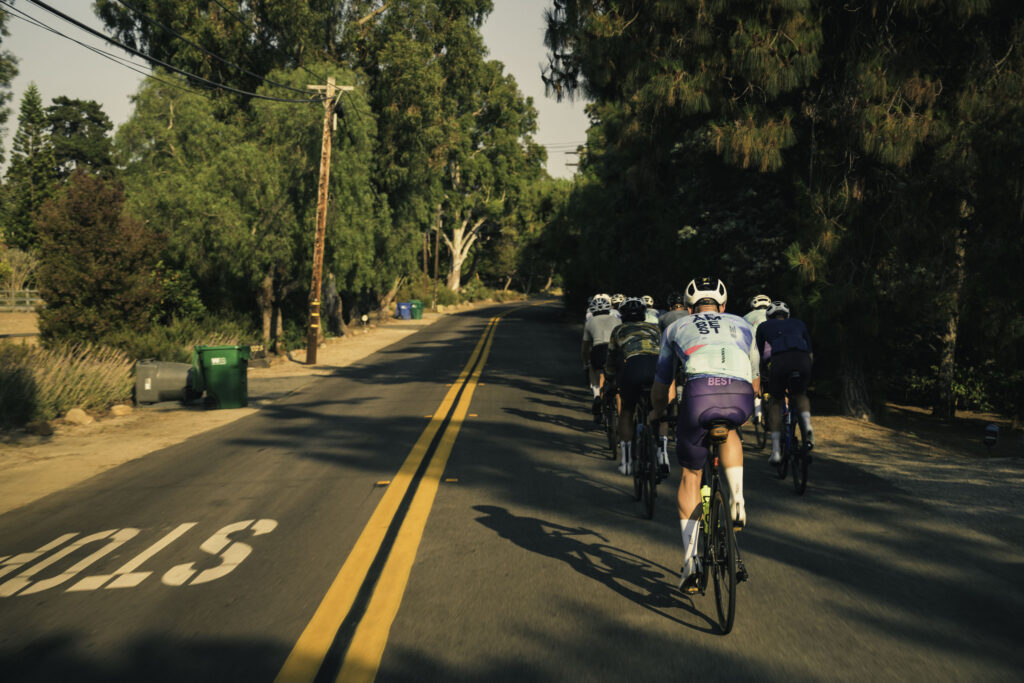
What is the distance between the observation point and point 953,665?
426 cm

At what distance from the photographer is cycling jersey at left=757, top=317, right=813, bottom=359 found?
8922 mm

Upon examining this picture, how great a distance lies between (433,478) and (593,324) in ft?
9.55

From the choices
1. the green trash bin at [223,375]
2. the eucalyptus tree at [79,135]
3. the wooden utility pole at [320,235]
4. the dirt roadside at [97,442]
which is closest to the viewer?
the dirt roadside at [97,442]

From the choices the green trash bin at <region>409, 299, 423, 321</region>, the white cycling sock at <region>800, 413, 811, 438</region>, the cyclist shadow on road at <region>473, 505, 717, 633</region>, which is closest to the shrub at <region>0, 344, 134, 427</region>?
the cyclist shadow on road at <region>473, 505, 717, 633</region>

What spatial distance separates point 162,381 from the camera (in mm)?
16453

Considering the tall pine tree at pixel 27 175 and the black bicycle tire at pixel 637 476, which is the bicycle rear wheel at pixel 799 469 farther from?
the tall pine tree at pixel 27 175

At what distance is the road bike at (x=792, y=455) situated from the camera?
8148 mm

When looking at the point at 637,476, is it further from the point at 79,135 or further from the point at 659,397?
the point at 79,135

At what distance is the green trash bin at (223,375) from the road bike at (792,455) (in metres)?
10.2

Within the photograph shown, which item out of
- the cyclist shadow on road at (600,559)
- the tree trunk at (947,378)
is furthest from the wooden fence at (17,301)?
the cyclist shadow on road at (600,559)

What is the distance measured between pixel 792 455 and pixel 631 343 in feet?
6.41

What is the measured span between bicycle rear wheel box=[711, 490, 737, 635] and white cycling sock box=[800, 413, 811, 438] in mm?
3658

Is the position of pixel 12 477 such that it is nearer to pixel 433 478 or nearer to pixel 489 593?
pixel 433 478

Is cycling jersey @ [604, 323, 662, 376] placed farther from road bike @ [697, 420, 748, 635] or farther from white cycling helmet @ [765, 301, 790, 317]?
road bike @ [697, 420, 748, 635]
